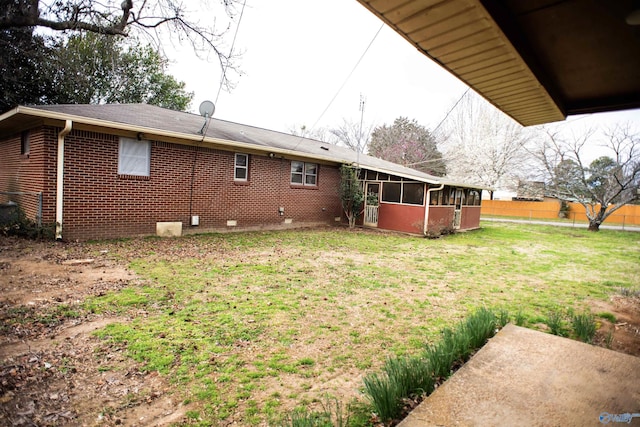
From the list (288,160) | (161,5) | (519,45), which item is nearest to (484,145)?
(288,160)

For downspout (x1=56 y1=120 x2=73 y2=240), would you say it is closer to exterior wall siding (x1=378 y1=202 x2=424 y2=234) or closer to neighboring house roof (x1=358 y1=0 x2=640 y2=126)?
neighboring house roof (x1=358 y1=0 x2=640 y2=126)

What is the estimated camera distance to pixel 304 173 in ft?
44.8

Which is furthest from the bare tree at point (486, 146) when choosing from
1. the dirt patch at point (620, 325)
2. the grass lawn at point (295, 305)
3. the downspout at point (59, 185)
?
the downspout at point (59, 185)

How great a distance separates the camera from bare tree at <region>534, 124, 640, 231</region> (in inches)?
719

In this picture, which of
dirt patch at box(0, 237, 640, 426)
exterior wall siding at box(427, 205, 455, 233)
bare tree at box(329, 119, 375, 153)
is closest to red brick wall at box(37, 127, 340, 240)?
dirt patch at box(0, 237, 640, 426)

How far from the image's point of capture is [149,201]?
9.25 meters

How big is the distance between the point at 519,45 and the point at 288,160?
1074 centimetres

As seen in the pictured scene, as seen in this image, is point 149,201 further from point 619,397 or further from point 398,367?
point 619,397

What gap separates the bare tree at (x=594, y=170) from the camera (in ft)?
59.9

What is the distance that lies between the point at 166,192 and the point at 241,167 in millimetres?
2772

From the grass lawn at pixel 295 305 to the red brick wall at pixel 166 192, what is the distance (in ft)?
3.01

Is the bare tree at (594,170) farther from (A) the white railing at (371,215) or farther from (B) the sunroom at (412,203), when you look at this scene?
(A) the white railing at (371,215)

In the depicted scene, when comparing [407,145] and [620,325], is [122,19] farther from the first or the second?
[407,145]

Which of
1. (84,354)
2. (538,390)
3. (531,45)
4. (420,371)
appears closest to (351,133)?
(531,45)
